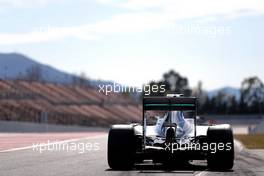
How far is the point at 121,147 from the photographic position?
1889cm

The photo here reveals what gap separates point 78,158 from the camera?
2380cm

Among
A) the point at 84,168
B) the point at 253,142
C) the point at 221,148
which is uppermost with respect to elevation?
the point at 221,148

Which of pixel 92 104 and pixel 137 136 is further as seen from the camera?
pixel 92 104

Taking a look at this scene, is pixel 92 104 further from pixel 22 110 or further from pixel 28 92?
pixel 22 110

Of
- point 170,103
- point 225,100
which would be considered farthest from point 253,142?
point 225,100

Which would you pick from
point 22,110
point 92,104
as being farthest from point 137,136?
point 92,104

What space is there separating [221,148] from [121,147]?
98.0 inches

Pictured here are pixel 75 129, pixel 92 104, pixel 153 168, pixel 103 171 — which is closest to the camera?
pixel 103 171

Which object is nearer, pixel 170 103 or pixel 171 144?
pixel 171 144

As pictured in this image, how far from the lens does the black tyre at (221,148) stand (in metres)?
18.8

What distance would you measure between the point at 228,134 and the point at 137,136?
7.55 feet

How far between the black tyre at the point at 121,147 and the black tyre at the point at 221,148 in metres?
1.93

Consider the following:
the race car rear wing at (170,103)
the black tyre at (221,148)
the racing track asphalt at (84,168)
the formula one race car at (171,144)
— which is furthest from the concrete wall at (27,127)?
the black tyre at (221,148)

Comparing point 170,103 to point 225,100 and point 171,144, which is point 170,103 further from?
→ point 225,100
